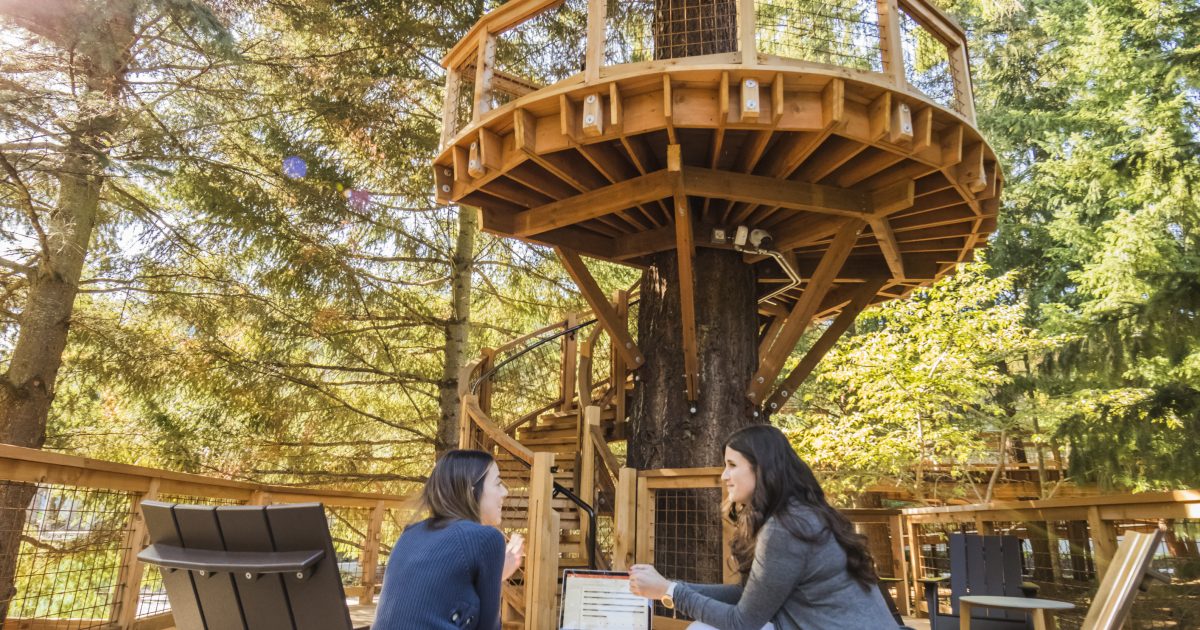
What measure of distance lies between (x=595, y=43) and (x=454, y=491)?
3.37m

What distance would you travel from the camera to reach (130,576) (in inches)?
155

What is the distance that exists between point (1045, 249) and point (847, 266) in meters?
9.71

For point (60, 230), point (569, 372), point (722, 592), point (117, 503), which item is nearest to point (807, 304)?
point (722, 592)

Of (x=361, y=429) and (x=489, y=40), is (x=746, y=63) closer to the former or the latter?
(x=489, y=40)

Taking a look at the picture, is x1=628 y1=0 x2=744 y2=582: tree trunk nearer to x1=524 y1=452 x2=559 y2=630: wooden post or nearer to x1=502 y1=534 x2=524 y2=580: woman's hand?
x1=524 y1=452 x2=559 y2=630: wooden post

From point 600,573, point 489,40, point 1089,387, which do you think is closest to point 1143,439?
point 600,573

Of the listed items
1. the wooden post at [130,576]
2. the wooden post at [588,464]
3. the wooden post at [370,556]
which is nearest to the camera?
the wooden post at [130,576]

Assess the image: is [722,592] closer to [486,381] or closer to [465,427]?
[465,427]

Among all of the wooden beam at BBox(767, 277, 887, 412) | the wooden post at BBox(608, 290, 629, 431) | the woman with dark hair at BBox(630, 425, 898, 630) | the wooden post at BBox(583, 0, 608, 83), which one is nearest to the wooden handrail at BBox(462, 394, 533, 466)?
the wooden post at BBox(608, 290, 629, 431)

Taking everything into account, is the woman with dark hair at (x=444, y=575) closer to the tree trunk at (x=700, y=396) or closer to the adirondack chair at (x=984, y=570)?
the tree trunk at (x=700, y=396)

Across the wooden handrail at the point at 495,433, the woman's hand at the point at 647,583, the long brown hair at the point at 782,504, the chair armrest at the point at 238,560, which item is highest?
the wooden handrail at the point at 495,433

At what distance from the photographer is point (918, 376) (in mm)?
10227

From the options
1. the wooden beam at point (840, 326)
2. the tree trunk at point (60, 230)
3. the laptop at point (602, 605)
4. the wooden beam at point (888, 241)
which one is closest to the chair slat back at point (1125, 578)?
the laptop at point (602, 605)

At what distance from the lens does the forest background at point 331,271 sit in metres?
5.81
